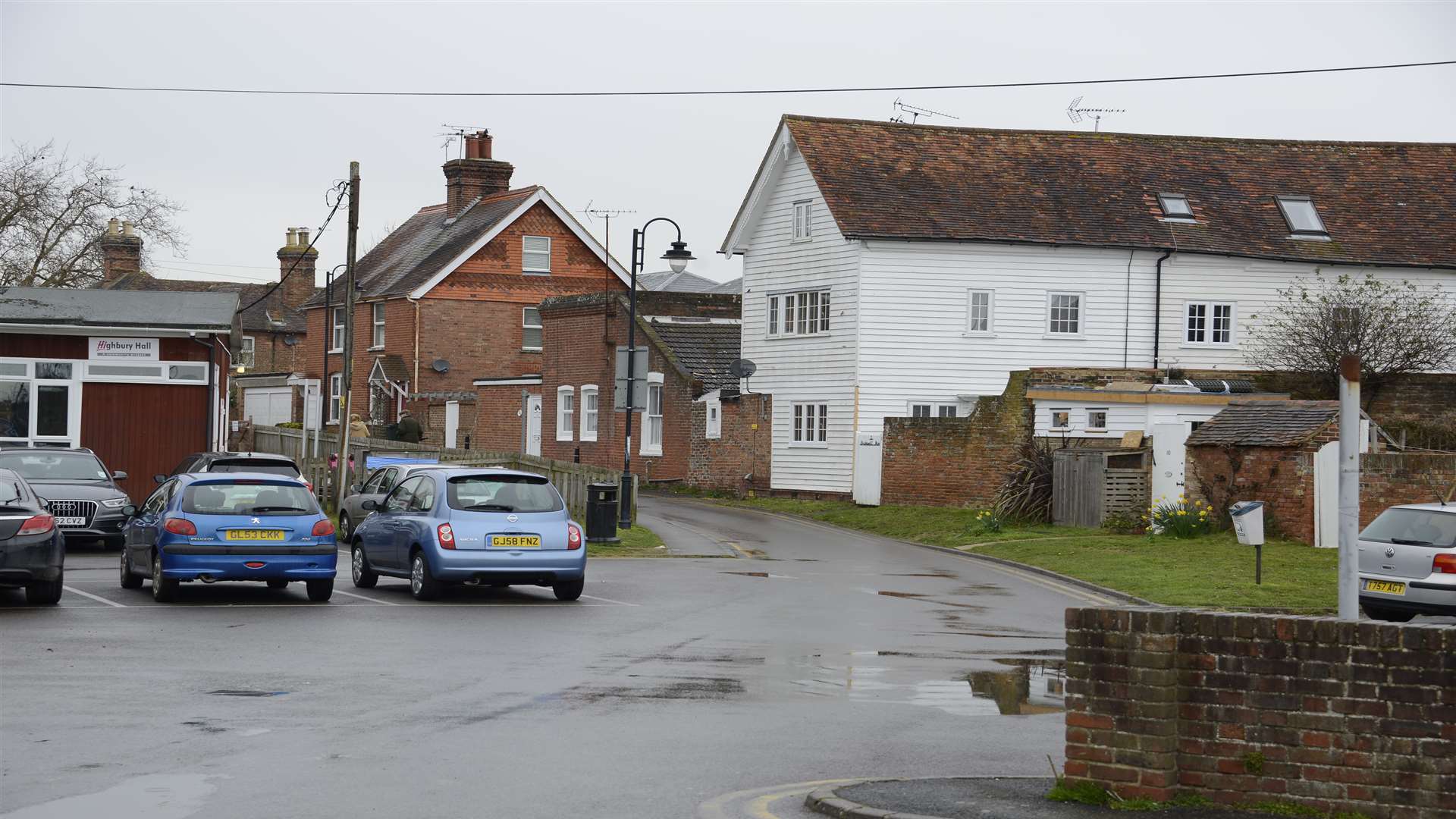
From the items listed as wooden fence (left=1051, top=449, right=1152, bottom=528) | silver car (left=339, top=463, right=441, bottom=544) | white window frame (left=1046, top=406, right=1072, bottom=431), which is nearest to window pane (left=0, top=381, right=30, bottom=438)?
silver car (left=339, top=463, right=441, bottom=544)

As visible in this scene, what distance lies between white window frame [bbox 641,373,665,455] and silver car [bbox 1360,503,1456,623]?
27.8 m

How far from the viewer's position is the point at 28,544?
54.5 feet

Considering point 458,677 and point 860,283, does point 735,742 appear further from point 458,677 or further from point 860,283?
point 860,283

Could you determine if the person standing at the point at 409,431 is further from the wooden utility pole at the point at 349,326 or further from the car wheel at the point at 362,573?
the car wheel at the point at 362,573

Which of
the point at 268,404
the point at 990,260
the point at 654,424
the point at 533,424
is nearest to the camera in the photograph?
the point at 990,260

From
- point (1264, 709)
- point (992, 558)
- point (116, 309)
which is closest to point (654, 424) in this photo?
point (116, 309)

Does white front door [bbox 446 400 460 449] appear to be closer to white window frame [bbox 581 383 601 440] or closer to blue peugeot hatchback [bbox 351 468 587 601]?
white window frame [bbox 581 383 601 440]

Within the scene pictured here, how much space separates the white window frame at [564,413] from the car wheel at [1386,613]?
31059 mm

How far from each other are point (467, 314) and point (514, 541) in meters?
37.4

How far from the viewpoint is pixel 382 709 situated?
11.1 meters

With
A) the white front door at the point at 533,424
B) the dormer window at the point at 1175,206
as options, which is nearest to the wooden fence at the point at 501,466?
the white front door at the point at 533,424

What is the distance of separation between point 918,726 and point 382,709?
141 inches

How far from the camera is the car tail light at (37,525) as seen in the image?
1656cm

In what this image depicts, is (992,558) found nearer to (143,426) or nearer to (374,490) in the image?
(374,490)
